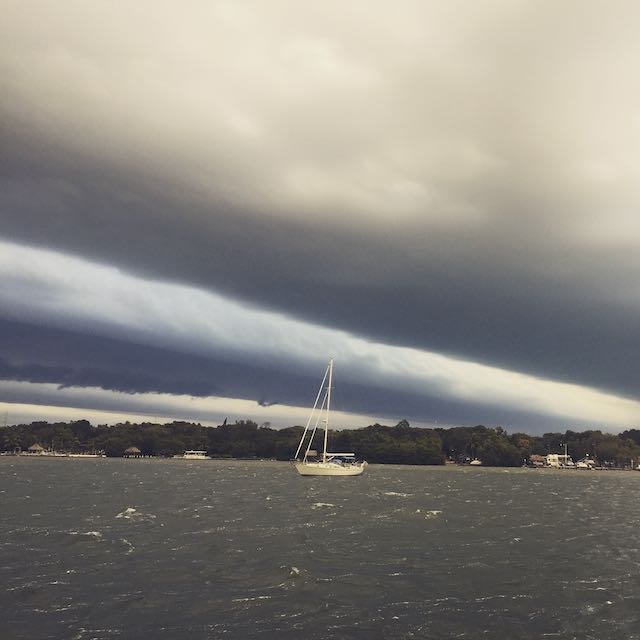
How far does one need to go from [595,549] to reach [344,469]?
440ft

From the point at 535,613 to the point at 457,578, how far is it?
807cm

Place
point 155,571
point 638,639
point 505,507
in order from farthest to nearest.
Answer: point 505,507
point 155,571
point 638,639

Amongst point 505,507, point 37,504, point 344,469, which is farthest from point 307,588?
point 344,469

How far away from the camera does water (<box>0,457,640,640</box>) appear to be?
97.7 ft

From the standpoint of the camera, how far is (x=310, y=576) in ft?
132

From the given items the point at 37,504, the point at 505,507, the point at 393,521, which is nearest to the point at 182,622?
the point at 393,521

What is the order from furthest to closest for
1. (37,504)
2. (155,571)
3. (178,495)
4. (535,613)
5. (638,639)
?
1. (178,495)
2. (37,504)
3. (155,571)
4. (535,613)
5. (638,639)

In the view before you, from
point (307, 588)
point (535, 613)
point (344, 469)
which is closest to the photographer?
point (535, 613)

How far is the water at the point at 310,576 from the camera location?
29766mm

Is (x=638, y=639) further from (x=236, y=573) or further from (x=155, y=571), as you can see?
(x=155, y=571)

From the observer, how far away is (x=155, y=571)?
4022 cm

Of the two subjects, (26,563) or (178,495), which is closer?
(26,563)

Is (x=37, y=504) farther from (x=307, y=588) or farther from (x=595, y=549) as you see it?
(x=595, y=549)

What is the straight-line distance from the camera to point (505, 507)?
9712 cm
